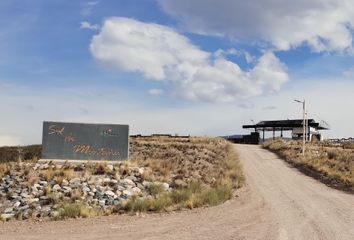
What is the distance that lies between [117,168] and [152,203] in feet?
22.7

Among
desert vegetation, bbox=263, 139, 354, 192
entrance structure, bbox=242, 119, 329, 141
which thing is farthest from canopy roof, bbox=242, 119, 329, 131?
desert vegetation, bbox=263, 139, 354, 192

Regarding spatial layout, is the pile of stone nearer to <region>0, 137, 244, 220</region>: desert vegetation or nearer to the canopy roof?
<region>0, 137, 244, 220</region>: desert vegetation

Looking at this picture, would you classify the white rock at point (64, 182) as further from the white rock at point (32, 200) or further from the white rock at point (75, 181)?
the white rock at point (32, 200)

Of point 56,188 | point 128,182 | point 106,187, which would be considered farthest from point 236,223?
point 56,188

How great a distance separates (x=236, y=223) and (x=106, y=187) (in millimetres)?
8262

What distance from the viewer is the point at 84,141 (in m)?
29.2

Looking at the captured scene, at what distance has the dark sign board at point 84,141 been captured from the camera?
1144 inches

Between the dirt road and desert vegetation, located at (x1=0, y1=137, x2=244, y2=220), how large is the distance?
1.08m

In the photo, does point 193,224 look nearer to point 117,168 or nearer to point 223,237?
point 223,237

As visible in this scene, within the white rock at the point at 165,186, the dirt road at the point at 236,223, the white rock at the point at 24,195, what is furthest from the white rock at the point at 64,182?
the dirt road at the point at 236,223

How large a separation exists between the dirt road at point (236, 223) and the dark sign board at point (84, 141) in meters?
8.26

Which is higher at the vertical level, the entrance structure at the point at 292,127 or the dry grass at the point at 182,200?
the entrance structure at the point at 292,127

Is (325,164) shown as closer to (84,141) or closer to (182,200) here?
(84,141)

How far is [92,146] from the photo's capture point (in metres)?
29.1
